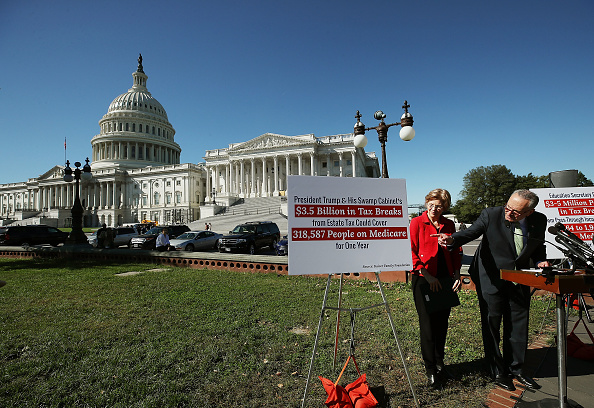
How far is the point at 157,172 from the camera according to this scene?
8581 centimetres

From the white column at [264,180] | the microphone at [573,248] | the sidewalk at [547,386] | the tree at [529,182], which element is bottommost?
the sidewalk at [547,386]

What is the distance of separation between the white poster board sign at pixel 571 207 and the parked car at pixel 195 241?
18.0m

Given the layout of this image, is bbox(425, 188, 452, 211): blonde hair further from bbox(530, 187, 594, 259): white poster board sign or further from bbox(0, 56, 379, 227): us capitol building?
bbox(0, 56, 379, 227): us capitol building

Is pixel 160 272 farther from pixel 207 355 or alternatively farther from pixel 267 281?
pixel 207 355

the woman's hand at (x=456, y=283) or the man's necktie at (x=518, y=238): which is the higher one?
the man's necktie at (x=518, y=238)

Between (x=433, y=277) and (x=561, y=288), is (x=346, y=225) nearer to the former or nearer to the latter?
(x=433, y=277)

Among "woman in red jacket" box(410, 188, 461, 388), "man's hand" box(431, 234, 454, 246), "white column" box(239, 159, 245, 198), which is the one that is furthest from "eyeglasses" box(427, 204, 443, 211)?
"white column" box(239, 159, 245, 198)

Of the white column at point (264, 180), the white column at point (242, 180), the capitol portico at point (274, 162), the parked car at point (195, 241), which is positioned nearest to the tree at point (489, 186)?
the capitol portico at point (274, 162)

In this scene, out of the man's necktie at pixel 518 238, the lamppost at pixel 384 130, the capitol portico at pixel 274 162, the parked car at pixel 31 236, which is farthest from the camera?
the capitol portico at pixel 274 162

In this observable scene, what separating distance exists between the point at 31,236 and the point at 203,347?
86.3 feet

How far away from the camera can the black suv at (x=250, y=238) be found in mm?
17594

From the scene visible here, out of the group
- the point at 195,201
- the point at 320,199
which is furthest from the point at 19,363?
the point at 195,201

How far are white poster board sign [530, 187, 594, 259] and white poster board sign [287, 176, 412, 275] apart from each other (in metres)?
4.84

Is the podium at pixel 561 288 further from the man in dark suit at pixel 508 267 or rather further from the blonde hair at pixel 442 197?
the blonde hair at pixel 442 197
